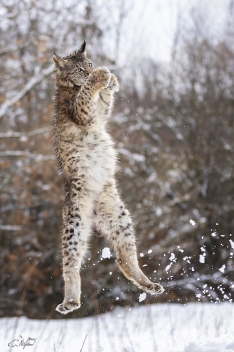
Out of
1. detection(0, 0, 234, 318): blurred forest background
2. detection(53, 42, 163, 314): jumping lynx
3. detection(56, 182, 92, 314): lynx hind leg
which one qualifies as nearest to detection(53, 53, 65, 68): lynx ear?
detection(53, 42, 163, 314): jumping lynx

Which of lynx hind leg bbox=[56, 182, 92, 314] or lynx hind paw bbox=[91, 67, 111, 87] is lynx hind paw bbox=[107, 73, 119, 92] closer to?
lynx hind paw bbox=[91, 67, 111, 87]

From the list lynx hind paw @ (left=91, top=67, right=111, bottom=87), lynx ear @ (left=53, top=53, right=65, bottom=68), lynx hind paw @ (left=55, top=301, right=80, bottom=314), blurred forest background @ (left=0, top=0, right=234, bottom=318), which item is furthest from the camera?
blurred forest background @ (left=0, top=0, right=234, bottom=318)

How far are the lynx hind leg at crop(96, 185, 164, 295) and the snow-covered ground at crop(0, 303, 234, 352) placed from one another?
0.71 meters

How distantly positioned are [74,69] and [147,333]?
11.3ft

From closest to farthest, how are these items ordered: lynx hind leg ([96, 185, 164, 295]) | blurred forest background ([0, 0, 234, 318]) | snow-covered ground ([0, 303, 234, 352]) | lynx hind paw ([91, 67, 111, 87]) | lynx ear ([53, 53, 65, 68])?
1. lynx hind paw ([91, 67, 111, 87])
2. lynx ear ([53, 53, 65, 68])
3. lynx hind leg ([96, 185, 164, 295])
4. snow-covered ground ([0, 303, 234, 352])
5. blurred forest background ([0, 0, 234, 318])

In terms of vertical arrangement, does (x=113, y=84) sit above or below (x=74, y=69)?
below

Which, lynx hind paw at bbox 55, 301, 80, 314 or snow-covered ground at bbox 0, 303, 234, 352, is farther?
snow-covered ground at bbox 0, 303, 234, 352

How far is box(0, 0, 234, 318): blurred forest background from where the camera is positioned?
1594cm

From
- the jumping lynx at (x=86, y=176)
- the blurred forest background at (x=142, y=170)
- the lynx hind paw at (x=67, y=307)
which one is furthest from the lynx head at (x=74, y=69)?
the blurred forest background at (x=142, y=170)

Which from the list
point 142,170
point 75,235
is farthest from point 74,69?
point 142,170

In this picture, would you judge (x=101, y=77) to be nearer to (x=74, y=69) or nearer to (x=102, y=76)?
(x=102, y=76)

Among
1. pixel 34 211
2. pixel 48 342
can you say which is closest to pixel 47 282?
pixel 34 211

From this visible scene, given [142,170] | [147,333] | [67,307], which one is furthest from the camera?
[142,170]

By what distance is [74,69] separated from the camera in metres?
4.89
